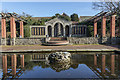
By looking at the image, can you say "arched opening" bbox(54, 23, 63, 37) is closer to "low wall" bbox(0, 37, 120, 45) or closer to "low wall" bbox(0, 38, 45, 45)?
"low wall" bbox(0, 37, 120, 45)

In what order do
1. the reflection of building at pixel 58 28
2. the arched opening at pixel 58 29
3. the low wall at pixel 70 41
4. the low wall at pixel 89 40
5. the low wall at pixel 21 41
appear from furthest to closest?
1. the arched opening at pixel 58 29
2. the reflection of building at pixel 58 28
3. the low wall at pixel 89 40
4. the low wall at pixel 70 41
5. the low wall at pixel 21 41

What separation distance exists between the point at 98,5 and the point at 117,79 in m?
18.5

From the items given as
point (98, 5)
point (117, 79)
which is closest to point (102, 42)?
point (98, 5)

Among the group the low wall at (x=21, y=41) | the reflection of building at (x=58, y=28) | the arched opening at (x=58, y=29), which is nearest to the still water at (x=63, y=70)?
the low wall at (x=21, y=41)

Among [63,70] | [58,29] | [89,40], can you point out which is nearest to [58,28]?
[58,29]

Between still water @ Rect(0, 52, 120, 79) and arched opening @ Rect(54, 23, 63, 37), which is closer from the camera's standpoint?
still water @ Rect(0, 52, 120, 79)

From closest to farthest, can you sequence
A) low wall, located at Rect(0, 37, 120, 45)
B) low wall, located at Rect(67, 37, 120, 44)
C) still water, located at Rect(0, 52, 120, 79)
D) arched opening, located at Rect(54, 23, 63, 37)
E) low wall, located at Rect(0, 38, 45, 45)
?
still water, located at Rect(0, 52, 120, 79), low wall, located at Rect(0, 38, 45, 45), low wall, located at Rect(0, 37, 120, 45), low wall, located at Rect(67, 37, 120, 44), arched opening, located at Rect(54, 23, 63, 37)

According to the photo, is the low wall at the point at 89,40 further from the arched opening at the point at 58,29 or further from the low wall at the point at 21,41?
the arched opening at the point at 58,29

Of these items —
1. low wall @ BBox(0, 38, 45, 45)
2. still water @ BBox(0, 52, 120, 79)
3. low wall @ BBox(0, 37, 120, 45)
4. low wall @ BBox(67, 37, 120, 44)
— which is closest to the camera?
still water @ BBox(0, 52, 120, 79)

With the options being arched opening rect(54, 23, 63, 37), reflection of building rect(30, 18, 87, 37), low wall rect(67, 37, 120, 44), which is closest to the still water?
low wall rect(67, 37, 120, 44)

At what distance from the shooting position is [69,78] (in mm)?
3459

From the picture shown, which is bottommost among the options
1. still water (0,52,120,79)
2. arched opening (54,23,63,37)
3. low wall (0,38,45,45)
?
still water (0,52,120,79)

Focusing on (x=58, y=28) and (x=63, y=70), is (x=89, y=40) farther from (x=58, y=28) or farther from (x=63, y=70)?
(x=63, y=70)

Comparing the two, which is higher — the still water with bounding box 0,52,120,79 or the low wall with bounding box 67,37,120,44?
the low wall with bounding box 67,37,120,44
